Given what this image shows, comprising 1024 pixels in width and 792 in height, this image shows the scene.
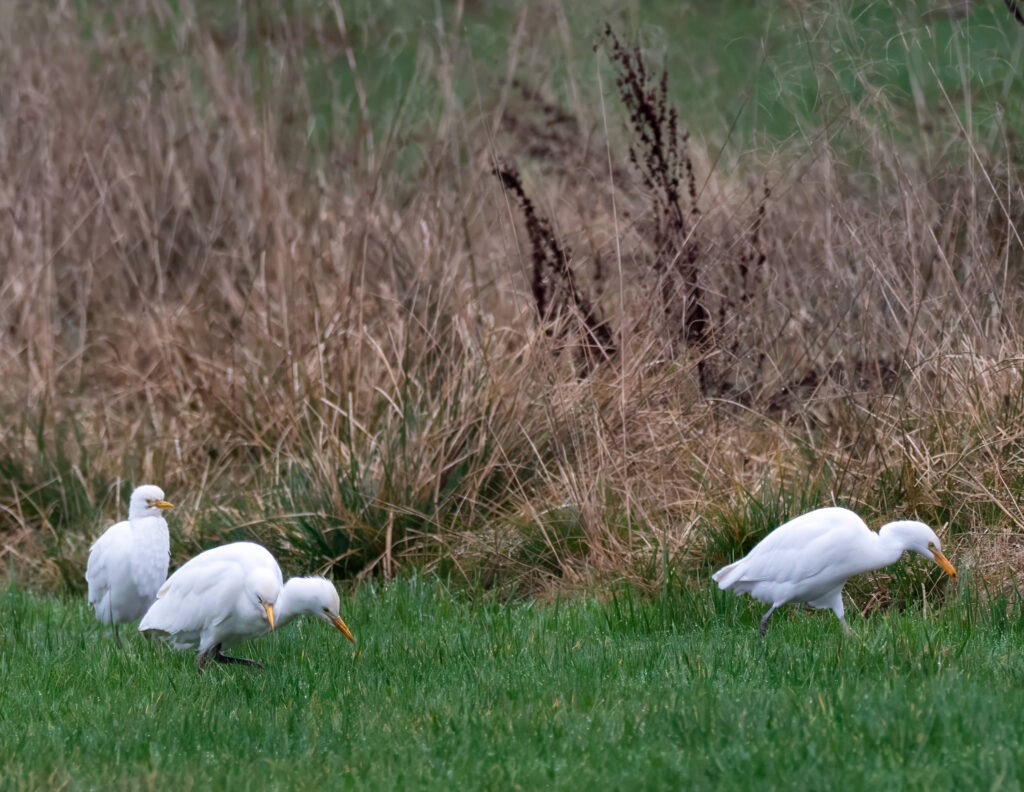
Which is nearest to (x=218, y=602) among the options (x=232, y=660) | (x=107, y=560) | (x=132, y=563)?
(x=232, y=660)

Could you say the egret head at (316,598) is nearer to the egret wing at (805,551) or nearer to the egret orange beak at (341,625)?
the egret orange beak at (341,625)

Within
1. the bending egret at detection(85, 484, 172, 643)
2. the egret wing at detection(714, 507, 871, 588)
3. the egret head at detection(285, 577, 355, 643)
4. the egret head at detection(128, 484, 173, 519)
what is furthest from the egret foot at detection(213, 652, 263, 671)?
the egret wing at detection(714, 507, 871, 588)

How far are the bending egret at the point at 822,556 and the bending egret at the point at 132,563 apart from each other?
2548mm

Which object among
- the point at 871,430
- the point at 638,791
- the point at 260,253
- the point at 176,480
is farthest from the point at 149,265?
the point at 638,791

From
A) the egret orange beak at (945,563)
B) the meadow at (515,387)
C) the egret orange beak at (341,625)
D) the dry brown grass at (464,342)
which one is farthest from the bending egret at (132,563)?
the egret orange beak at (945,563)

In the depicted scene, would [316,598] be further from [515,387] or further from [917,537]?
[515,387]

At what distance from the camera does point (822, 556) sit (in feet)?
17.3

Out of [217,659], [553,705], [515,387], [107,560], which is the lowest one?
[217,659]

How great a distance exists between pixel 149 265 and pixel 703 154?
415cm

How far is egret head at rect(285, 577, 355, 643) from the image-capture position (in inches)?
210

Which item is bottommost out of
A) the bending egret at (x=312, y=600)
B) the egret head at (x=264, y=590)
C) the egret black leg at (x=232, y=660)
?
the egret black leg at (x=232, y=660)

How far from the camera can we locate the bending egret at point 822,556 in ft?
17.4

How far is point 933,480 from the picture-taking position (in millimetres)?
6457

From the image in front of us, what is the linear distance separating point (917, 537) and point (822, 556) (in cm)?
43
